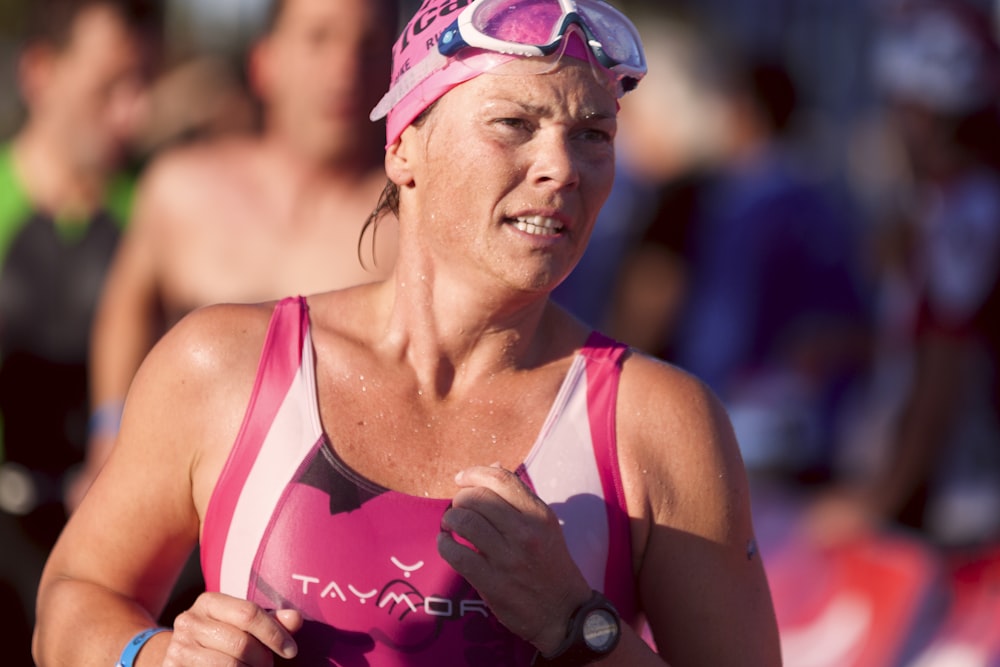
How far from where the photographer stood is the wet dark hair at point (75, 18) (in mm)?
6570

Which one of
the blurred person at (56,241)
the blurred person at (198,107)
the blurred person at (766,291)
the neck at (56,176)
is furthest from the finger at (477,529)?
the blurred person at (198,107)

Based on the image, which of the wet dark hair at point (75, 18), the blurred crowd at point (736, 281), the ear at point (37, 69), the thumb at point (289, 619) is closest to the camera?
the thumb at point (289, 619)

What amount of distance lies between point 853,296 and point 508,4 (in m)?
4.54

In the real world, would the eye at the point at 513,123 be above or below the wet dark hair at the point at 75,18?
above

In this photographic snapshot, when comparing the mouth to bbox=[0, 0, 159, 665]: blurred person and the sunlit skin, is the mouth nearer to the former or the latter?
the sunlit skin

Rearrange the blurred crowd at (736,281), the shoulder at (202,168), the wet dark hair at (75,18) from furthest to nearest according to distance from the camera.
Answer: the wet dark hair at (75,18) < the shoulder at (202,168) < the blurred crowd at (736,281)

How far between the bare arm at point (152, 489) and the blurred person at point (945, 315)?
12.7ft

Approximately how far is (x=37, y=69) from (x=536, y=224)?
442 centimetres

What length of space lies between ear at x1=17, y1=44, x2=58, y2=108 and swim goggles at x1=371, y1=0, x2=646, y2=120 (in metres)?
3.99

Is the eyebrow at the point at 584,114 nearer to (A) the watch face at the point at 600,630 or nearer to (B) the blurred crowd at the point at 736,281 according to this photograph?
(A) the watch face at the point at 600,630

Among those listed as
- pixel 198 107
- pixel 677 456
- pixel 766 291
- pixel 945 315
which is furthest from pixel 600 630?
pixel 198 107

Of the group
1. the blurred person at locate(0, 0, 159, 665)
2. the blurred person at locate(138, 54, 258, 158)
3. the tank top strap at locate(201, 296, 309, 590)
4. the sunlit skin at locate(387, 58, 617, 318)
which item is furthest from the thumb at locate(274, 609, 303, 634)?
the blurred person at locate(138, 54, 258, 158)

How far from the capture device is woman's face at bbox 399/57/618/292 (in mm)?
2938

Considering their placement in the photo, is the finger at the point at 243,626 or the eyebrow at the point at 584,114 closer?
the finger at the point at 243,626
